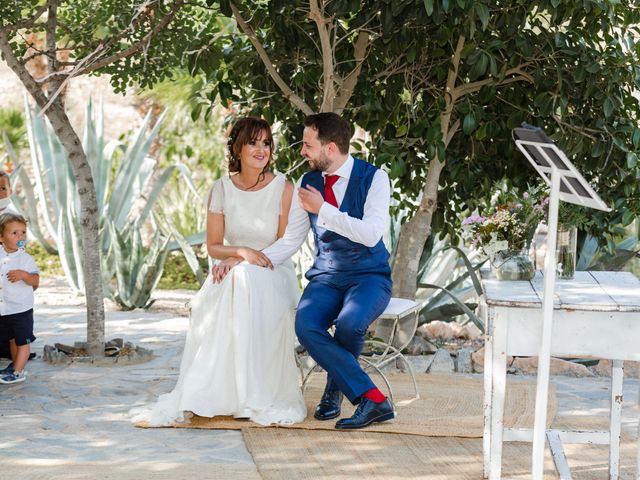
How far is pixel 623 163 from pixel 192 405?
2.54 meters

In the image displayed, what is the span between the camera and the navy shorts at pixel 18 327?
5195 millimetres

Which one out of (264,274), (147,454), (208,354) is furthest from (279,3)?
(147,454)

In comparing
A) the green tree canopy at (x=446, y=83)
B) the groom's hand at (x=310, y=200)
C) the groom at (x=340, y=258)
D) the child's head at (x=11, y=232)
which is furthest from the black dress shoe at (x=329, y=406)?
the child's head at (x=11, y=232)

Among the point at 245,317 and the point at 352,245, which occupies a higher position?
the point at 352,245

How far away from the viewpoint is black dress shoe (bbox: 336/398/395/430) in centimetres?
430

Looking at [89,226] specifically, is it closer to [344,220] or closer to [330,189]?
[330,189]

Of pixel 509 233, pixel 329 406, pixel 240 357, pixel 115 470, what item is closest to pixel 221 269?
pixel 240 357

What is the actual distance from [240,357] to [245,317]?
0.17m

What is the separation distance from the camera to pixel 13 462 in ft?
12.4

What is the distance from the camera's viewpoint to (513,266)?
3.92 meters

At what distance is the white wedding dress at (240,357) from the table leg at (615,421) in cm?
133

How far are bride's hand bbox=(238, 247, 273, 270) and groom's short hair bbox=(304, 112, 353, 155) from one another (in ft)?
1.88

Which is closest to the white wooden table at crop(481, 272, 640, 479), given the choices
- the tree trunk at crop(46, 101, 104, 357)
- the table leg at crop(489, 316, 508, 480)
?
the table leg at crop(489, 316, 508, 480)

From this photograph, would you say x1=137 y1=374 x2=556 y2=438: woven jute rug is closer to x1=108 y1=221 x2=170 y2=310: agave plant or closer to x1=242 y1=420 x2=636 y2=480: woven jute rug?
x1=242 y1=420 x2=636 y2=480: woven jute rug
